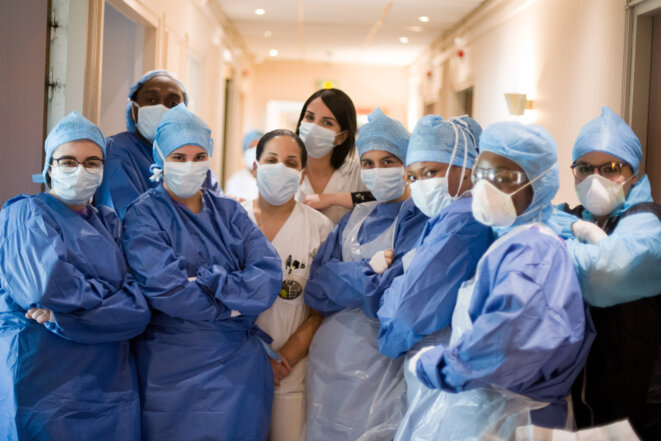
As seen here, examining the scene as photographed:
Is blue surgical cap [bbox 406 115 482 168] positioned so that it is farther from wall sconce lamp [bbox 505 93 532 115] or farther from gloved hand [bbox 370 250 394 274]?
wall sconce lamp [bbox 505 93 532 115]

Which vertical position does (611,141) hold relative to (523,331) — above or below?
above

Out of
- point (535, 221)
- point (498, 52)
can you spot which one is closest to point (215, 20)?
point (498, 52)

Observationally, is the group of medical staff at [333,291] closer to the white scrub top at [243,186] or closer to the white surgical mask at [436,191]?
the white surgical mask at [436,191]

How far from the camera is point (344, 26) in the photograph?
8.23 m

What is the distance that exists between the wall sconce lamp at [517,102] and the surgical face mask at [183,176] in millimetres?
3959

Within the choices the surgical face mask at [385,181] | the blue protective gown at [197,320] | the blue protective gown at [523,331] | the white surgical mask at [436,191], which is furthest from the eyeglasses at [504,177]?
the blue protective gown at [197,320]

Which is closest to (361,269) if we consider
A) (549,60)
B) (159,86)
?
(159,86)

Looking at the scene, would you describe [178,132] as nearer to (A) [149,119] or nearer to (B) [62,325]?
(A) [149,119]

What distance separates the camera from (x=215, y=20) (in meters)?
7.46

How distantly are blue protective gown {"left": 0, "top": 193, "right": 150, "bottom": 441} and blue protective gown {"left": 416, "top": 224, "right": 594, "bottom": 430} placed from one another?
1.08 meters

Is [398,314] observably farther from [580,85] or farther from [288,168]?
[580,85]

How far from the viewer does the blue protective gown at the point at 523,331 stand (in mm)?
1495

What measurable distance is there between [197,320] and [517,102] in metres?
4.24

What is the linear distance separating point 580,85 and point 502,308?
3.53 metres
